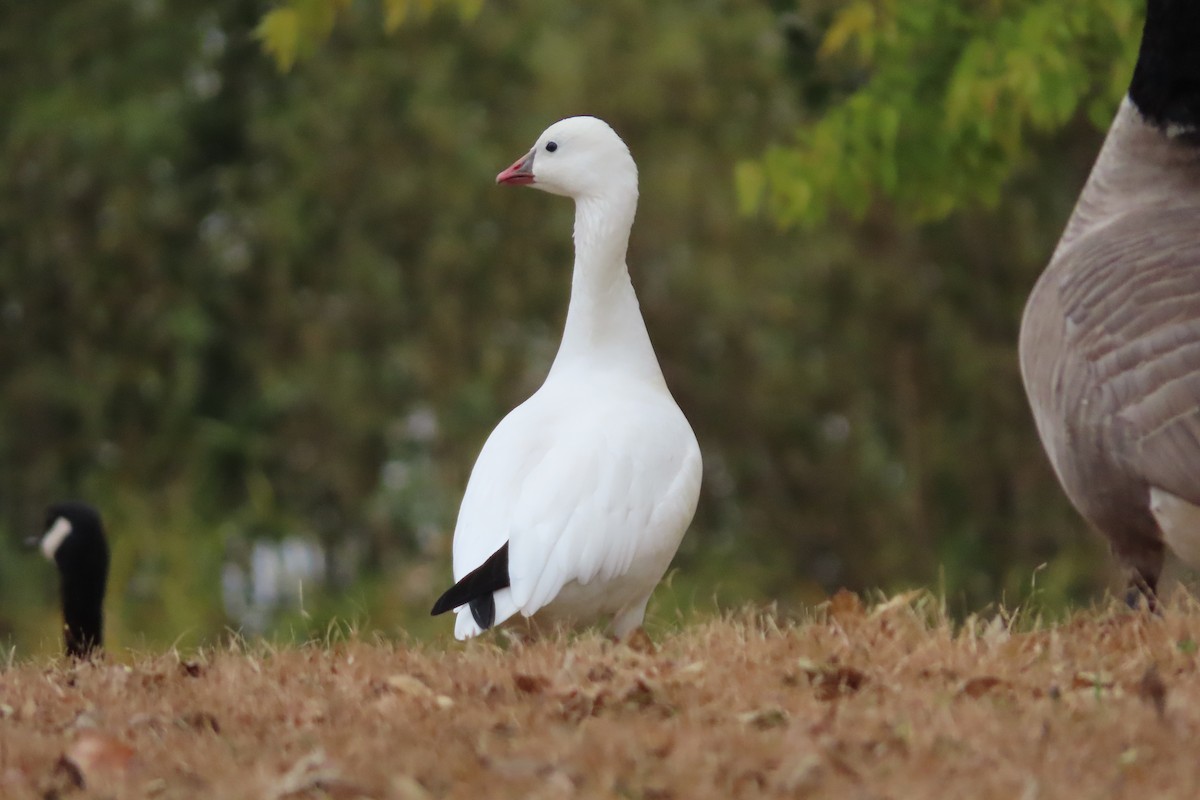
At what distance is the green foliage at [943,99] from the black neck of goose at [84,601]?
3.43m

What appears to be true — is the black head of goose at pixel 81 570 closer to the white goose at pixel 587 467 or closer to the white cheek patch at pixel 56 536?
the white cheek patch at pixel 56 536

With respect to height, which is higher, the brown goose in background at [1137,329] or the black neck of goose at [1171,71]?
the black neck of goose at [1171,71]

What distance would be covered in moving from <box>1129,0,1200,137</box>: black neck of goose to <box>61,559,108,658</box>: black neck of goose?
166 inches

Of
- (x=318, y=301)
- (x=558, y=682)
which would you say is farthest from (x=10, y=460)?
(x=558, y=682)

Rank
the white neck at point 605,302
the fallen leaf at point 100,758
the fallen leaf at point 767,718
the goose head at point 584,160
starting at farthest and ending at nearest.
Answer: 1. the goose head at point 584,160
2. the white neck at point 605,302
3. the fallen leaf at point 767,718
4. the fallen leaf at point 100,758

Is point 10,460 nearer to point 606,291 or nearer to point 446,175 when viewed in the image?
point 446,175

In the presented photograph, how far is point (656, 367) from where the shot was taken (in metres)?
6.27

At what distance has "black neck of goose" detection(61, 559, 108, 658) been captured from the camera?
690 cm

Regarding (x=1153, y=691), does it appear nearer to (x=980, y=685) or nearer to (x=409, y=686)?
(x=980, y=685)

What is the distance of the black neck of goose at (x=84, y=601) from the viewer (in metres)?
6.90

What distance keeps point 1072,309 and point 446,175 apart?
9.53m

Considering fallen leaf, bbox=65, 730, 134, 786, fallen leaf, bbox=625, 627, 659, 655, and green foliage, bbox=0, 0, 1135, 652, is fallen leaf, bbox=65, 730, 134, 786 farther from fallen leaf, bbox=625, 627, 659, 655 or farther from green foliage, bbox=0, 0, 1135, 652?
green foliage, bbox=0, 0, 1135, 652

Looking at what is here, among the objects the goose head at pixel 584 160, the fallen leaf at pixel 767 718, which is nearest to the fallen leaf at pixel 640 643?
the fallen leaf at pixel 767 718

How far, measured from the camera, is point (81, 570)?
6.93 m
